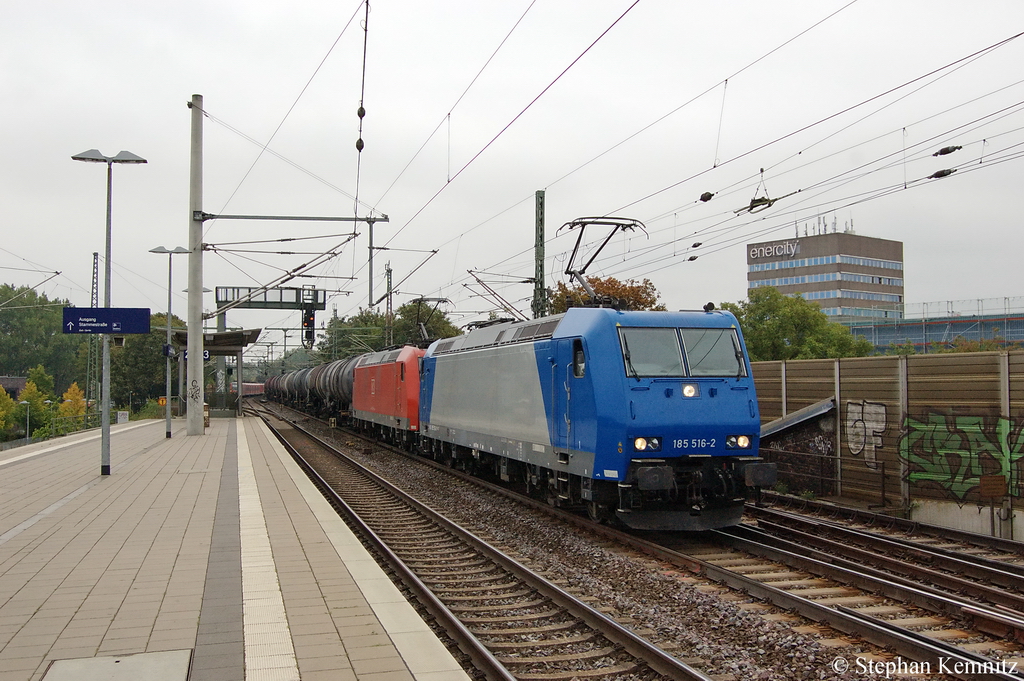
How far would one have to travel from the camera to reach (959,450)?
12203mm

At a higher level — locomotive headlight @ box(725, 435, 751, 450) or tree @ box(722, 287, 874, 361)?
tree @ box(722, 287, 874, 361)

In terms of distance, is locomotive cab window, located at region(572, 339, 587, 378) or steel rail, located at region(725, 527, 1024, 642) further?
locomotive cab window, located at region(572, 339, 587, 378)

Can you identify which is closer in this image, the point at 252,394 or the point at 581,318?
the point at 581,318

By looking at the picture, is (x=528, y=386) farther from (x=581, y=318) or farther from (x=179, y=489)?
(x=179, y=489)

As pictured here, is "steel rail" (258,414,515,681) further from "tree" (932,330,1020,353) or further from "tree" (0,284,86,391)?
"tree" (0,284,86,391)

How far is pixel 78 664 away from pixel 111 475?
43.9 ft

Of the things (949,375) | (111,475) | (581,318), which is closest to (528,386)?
(581,318)

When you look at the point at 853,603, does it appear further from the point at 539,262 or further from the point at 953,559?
the point at 539,262

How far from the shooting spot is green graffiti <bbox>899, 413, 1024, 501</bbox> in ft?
37.8

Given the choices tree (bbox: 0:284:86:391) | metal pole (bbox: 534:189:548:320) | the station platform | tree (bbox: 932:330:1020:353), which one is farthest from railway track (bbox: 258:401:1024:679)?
tree (bbox: 0:284:86:391)

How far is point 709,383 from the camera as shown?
36.2ft

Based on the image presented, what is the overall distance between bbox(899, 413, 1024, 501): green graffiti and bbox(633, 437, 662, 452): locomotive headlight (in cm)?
507

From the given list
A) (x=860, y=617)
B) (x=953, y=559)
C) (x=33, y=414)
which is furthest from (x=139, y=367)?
(x=860, y=617)

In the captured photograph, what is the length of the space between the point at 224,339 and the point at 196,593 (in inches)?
1292
